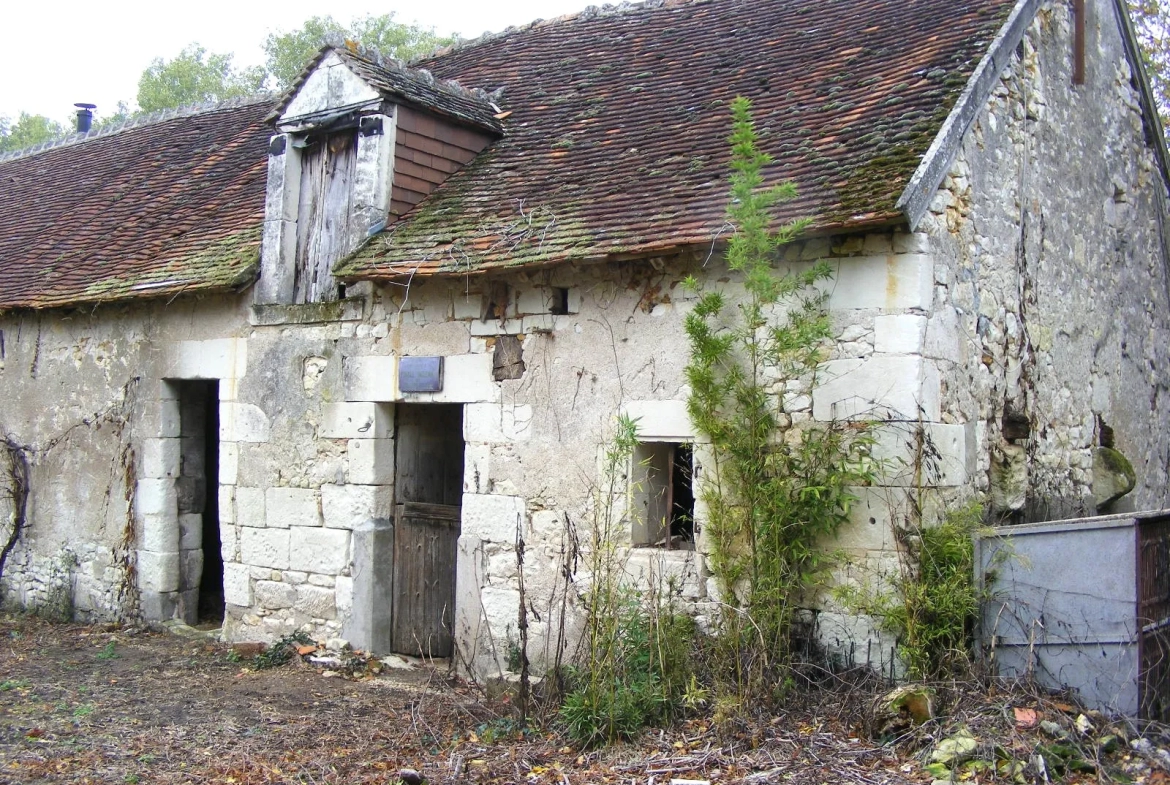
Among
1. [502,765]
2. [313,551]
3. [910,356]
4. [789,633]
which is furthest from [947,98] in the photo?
A: [313,551]

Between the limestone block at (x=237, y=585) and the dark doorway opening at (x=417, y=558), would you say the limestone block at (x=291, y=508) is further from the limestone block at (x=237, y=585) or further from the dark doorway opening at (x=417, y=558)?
the dark doorway opening at (x=417, y=558)

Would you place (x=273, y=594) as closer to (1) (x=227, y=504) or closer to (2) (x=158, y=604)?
(1) (x=227, y=504)

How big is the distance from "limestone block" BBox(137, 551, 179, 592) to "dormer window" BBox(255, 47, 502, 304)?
2.51 metres

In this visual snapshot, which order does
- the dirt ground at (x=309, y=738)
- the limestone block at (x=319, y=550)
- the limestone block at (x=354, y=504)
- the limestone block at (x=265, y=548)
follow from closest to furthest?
the dirt ground at (x=309, y=738)
the limestone block at (x=354, y=504)
the limestone block at (x=319, y=550)
the limestone block at (x=265, y=548)

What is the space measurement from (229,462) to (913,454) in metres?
5.56

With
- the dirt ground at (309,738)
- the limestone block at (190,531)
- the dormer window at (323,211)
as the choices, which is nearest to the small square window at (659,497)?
the dirt ground at (309,738)

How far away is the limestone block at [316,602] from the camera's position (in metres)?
8.26

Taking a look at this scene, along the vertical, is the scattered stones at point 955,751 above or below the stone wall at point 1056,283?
below

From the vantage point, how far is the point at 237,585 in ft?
29.0

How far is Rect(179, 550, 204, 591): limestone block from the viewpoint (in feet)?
31.4

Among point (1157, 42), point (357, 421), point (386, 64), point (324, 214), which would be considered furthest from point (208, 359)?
point (1157, 42)

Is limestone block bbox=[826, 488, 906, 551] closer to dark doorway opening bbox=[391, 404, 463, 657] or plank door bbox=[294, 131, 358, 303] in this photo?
dark doorway opening bbox=[391, 404, 463, 657]

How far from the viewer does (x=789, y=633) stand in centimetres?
607

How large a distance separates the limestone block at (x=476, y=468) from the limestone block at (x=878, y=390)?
95.2 inches
